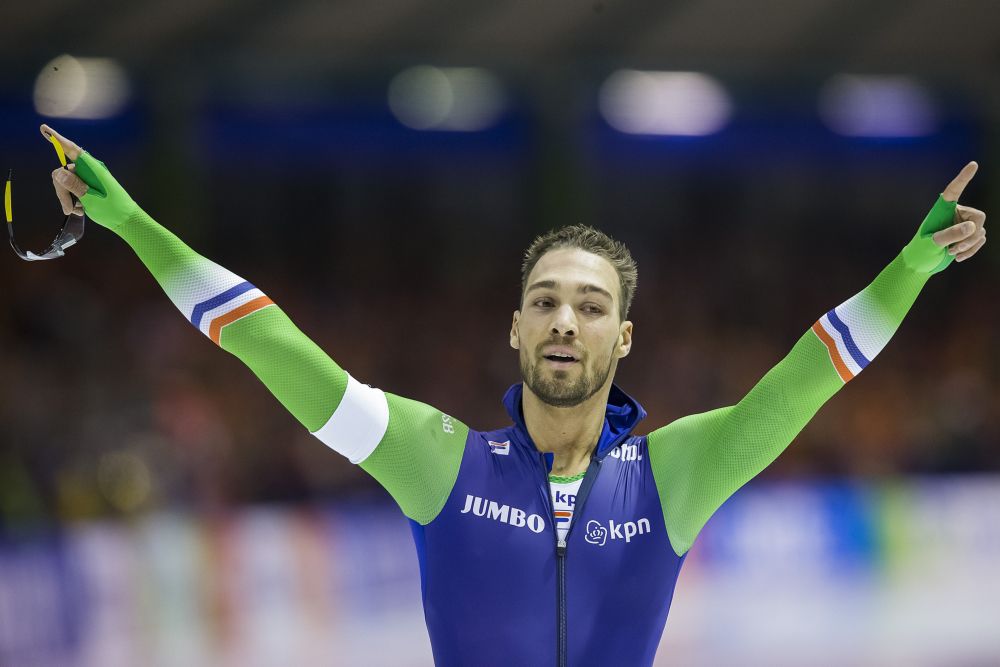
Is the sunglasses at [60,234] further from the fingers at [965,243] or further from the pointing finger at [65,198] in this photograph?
the fingers at [965,243]

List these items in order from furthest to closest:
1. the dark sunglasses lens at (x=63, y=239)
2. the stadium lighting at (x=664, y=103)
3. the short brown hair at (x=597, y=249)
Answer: the stadium lighting at (x=664, y=103) → the short brown hair at (x=597, y=249) → the dark sunglasses lens at (x=63, y=239)

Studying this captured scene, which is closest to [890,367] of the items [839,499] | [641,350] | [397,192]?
[641,350]

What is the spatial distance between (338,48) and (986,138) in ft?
30.1

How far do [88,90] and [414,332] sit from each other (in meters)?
4.61

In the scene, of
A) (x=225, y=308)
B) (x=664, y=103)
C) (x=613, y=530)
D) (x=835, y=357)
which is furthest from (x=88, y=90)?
(x=835, y=357)

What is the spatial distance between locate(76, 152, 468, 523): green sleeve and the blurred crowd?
571cm

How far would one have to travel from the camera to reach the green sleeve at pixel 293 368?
290cm

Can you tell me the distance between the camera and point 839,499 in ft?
33.7

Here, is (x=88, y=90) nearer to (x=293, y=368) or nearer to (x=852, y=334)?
(x=293, y=368)

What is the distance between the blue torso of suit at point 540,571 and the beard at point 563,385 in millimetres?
176

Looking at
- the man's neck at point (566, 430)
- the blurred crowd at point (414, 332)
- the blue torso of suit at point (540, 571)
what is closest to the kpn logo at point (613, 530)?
the blue torso of suit at point (540, 571)

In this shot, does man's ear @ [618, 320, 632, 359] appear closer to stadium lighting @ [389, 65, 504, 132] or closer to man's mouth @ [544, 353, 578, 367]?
man's mouth @ [544, 353, 578, 367]

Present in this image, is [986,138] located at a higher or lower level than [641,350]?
higher

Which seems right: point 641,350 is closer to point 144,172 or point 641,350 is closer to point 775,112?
point 775,112
